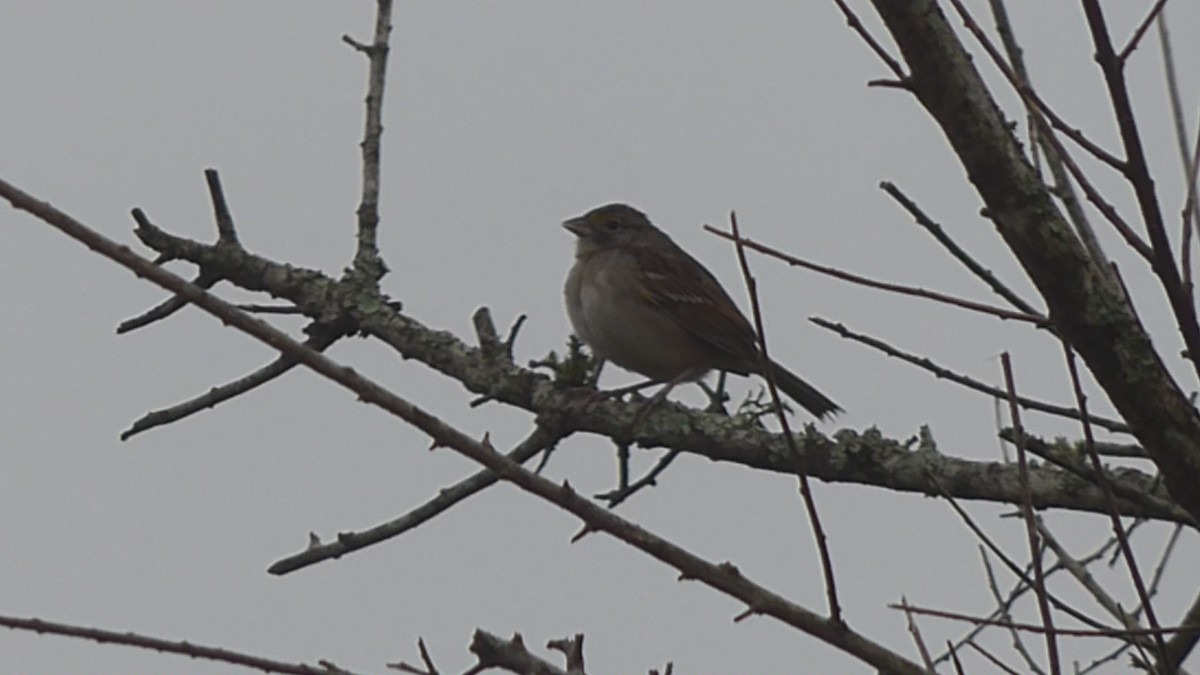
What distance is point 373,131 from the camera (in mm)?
5328

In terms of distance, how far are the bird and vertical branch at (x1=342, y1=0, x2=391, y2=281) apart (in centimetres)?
178

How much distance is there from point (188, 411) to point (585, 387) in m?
1.11

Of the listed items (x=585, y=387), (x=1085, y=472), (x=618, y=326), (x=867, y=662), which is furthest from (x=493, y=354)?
(x=867, y=662)

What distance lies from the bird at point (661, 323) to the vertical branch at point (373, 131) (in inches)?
70.1

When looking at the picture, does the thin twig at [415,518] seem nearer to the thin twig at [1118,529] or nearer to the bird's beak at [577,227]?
the thin twig at [1118,529]

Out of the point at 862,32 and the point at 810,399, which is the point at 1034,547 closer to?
the point at 862,32

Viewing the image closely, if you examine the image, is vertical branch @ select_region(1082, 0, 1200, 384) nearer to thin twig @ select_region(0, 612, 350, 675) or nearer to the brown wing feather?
thin twig @ select_region(0, 612, 350, 675)

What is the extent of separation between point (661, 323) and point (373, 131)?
2.20 meters

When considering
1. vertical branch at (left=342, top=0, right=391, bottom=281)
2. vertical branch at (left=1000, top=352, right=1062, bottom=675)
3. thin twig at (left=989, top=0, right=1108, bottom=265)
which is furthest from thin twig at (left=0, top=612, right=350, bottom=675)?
vertical branch at (left=342, top=0, right=391, bottom=281)

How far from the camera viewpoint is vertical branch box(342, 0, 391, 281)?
5.32 metres

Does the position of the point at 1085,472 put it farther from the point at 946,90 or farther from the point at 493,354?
the point at 493,354

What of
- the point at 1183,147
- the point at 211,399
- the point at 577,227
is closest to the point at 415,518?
the point at 211,399

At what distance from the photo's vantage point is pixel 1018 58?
3529 mm

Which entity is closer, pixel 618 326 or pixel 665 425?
pixel 665 425
